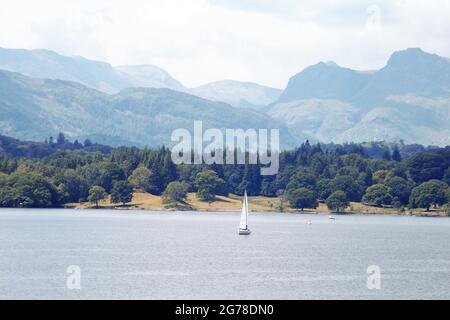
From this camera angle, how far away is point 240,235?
176 meters

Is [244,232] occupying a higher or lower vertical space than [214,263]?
higher

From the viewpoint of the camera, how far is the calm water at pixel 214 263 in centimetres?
9300

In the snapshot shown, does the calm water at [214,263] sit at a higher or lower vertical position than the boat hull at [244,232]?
lower

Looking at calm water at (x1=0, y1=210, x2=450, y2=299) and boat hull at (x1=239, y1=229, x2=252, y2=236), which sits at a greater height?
boat hull at (x1=239, y1=229, x2=252, y2=236)

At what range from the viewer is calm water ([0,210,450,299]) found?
93.0 meters

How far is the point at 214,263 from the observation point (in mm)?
119188
